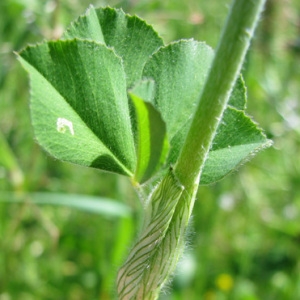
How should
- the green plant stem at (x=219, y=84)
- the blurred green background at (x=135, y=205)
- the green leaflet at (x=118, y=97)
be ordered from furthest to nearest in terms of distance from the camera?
1. the blurred green background at (x=135, y=205)
2. the green leaflet at (x=118, y=97)
3. the green plant stem at (x=219, y=84)

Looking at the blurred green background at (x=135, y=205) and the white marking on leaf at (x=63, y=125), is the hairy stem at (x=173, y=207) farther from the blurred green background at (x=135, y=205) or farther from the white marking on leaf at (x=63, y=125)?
the blurred green background at (x=135, y=205)

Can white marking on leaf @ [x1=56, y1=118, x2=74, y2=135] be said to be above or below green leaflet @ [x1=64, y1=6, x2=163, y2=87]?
below

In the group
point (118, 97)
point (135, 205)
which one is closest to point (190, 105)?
point (118, 97)

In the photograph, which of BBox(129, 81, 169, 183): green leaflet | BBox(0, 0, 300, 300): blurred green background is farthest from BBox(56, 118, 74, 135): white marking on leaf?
BBox(0, 0, 300, 300): blurred green background

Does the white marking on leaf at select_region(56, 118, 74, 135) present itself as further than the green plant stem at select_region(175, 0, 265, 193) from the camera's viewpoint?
Yes

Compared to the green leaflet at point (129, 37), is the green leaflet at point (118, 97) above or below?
below

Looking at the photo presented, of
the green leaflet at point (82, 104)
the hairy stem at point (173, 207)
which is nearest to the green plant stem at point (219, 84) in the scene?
the hairy stem at point (173, 207)

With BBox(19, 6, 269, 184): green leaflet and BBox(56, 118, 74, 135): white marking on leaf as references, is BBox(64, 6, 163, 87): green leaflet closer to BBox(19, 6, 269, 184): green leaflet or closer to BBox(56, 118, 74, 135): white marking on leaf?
BBox(19, 6, 269, 184): green leaflet

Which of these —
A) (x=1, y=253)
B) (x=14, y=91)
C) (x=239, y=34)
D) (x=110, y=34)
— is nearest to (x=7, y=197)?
(x=1, y=253)
